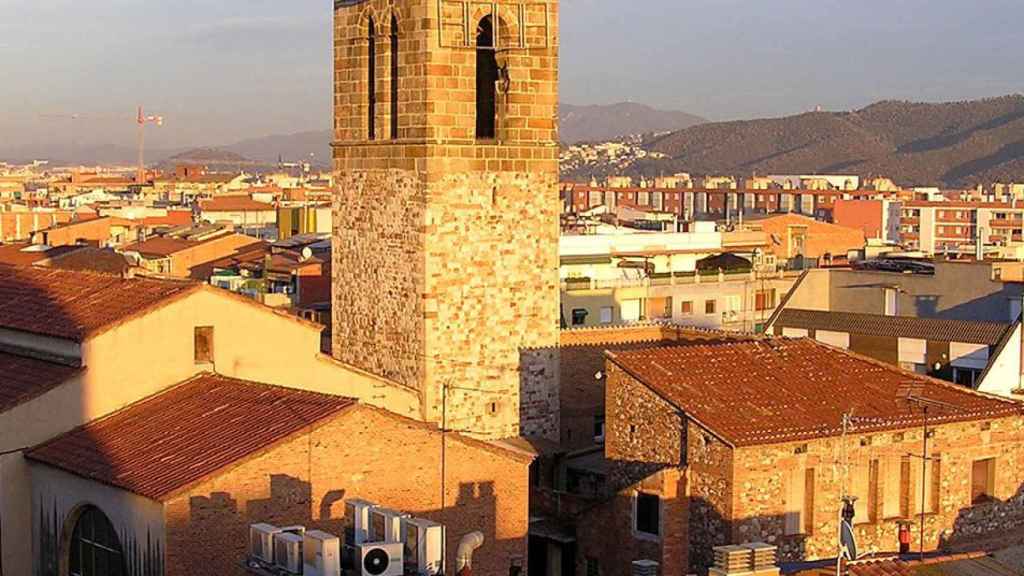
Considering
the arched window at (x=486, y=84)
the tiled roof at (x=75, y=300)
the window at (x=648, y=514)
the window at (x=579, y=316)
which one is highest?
the arched window at (x=486, y=84)

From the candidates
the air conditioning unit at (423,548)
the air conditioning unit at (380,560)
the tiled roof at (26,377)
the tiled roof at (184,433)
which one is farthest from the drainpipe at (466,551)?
the tiled roof at (26,377)

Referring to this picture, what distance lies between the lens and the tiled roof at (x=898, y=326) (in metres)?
37.8

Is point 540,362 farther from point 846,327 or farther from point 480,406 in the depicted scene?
point 846,327

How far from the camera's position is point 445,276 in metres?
32.6

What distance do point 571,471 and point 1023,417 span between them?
8.03 m

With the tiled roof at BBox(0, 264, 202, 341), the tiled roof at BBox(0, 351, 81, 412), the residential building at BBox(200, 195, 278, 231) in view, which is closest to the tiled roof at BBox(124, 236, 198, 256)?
the residential building at BBox(200, 195, 278, 231)

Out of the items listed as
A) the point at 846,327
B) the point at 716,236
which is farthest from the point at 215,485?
the point at 716,236

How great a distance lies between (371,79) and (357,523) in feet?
46.6

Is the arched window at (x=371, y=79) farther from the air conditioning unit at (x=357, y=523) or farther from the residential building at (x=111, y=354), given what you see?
the air conditioning unit at (x=357, y=523)

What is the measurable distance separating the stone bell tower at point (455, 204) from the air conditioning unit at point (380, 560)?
464 inches

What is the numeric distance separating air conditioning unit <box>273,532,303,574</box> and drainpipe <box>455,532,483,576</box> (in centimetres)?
218

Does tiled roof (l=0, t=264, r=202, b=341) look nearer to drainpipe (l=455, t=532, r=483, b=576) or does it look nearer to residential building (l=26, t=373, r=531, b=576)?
residential building (l=26, t=373, r=531, b=576)

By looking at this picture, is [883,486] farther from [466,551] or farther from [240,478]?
[240,478]

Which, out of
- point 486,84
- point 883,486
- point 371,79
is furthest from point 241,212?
point 883,486
